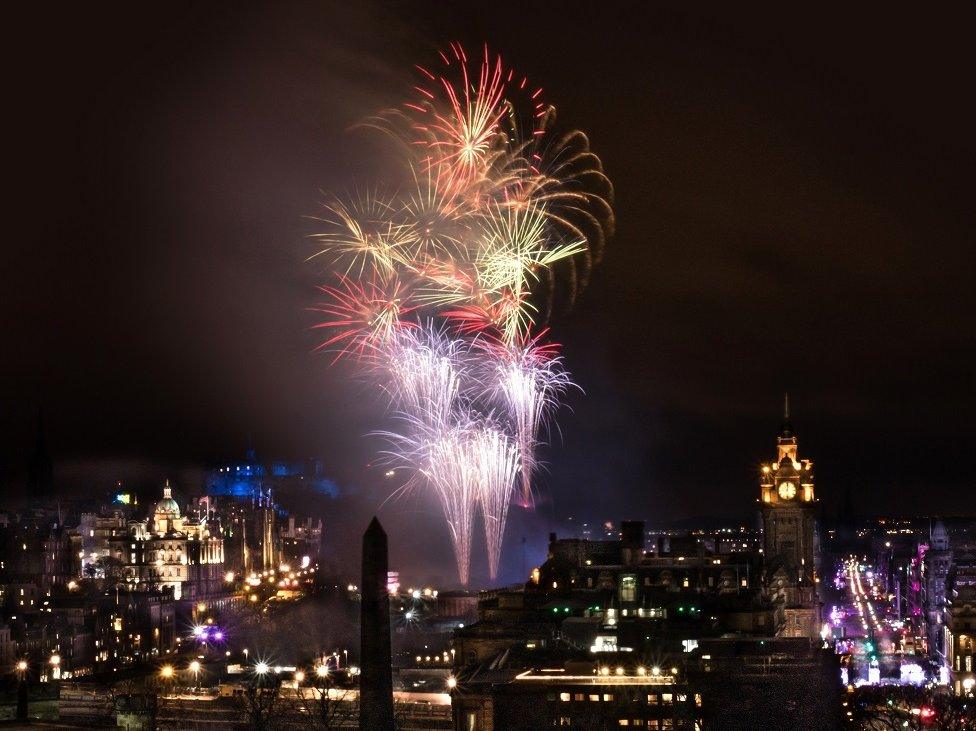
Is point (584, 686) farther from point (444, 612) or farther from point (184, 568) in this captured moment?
point (184, 568)

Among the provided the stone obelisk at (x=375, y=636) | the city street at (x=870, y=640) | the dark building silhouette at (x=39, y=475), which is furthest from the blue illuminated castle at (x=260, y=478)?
the stone obelisk at (x=375, y=636)

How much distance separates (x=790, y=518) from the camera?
345 feet

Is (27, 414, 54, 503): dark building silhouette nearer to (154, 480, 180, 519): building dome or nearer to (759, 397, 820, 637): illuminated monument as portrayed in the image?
(154, 480, 180, 519): building dome

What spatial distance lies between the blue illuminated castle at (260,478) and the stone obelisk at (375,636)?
129183mm

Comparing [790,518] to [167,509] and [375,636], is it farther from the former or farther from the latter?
[375,636]

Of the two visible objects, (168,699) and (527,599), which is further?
(527,599)

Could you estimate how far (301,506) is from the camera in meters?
181

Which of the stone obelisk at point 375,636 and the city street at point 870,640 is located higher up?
the stone obelisk at point 375,636

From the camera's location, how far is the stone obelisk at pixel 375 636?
44.8 metres

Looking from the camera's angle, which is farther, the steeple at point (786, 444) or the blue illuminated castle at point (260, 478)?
the blue illuminated castle at point (260, 478)

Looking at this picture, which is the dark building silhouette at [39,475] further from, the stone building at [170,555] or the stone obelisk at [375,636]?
the stone obelisk at [375,636]

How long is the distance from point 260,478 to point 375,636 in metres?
149

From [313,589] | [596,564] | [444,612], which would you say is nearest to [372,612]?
[596,564]

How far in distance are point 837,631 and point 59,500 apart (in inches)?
3221
